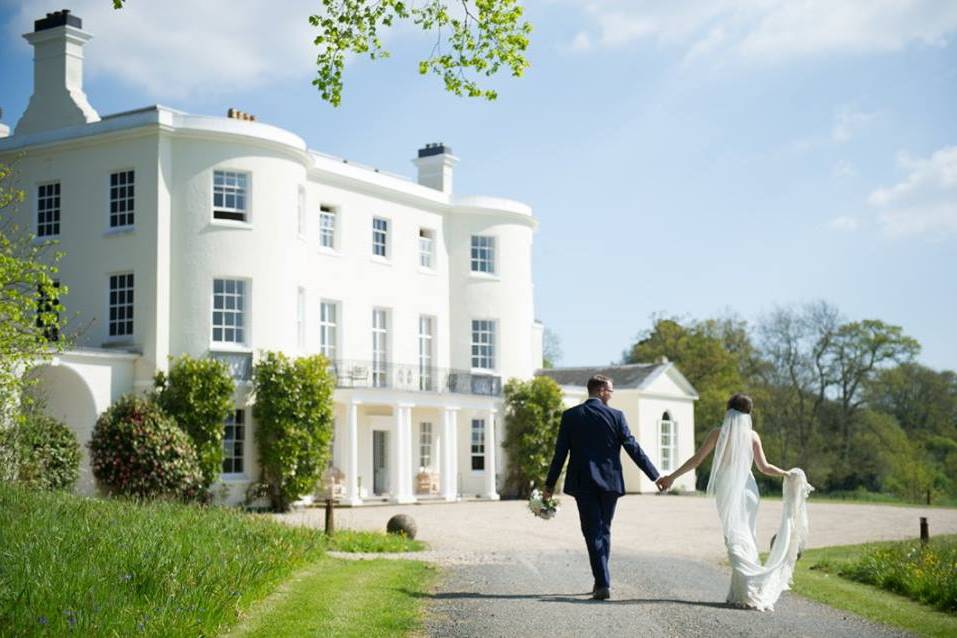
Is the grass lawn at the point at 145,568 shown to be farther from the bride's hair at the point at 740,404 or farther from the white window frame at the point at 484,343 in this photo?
the white window frame at the point at 484,343

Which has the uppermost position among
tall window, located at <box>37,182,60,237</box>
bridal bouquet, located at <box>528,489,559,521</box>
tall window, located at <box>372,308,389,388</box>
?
tall window, located at <box>37,182,60,237</box>

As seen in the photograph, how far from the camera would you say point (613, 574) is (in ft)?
45.5

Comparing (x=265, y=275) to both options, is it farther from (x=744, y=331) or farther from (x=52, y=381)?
(x=744, y=331)

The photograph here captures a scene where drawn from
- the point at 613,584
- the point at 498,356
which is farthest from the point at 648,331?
the point at 613,584

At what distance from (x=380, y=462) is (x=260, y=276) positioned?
8239 mm

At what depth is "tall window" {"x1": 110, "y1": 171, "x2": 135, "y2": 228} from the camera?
29094 millimetres

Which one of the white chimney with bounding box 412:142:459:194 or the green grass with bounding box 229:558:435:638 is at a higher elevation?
the white chimney with bounding box 412:142:459:194

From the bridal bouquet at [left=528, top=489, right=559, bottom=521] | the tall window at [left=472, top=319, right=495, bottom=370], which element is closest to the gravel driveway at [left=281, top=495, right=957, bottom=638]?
the bridal bouquet at [left=528, top=489, right=559, bottom=521]

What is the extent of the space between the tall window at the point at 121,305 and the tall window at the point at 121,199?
1.38 m

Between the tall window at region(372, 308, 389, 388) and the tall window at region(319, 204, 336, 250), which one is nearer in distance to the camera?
the tall window at region(319, 204, 336, 250)

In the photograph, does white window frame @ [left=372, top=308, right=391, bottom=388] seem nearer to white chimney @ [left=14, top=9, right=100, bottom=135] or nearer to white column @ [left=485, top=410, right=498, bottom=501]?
white column @ [left=485, top=410, right=498, bottom=501]

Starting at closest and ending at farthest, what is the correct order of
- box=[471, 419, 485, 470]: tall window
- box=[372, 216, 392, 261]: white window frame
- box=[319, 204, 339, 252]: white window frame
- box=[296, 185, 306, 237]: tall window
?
box=[296, 185, 306, 237]: tall window < box=[319, 204, 339, 252]: white window frame < box=[372, 216, 392, 261]: white window frame < box=[471, 419, 485, 470]: tall window

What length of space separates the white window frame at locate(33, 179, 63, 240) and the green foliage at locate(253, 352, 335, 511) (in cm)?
646

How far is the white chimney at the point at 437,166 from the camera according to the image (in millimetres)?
39875
